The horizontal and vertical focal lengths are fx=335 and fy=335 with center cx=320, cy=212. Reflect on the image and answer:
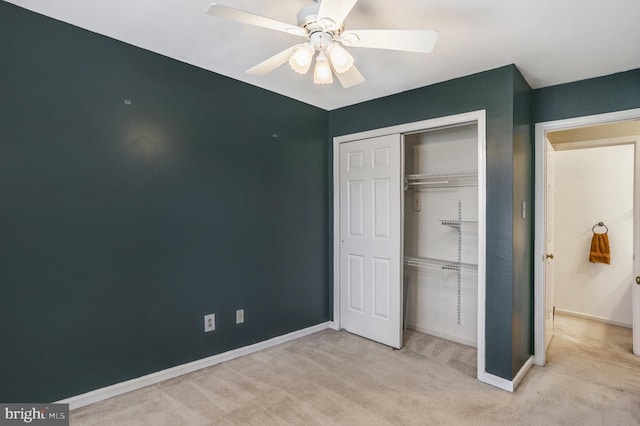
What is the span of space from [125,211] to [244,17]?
1.56m

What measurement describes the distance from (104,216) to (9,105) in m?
0.78

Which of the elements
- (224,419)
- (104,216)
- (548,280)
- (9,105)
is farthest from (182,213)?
(548,280)

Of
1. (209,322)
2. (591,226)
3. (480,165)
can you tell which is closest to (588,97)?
(480,165)

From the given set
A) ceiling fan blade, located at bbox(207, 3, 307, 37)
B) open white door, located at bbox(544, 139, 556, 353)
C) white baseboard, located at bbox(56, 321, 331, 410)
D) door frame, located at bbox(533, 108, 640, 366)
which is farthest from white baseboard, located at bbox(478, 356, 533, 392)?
ceiling fan blade, located at bbox(207, 3, 307, 37)

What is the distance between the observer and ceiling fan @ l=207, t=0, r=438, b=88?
138cm

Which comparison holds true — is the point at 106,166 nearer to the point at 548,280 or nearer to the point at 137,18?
the point at 137,18

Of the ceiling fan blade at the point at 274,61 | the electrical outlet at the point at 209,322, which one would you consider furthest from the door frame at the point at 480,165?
the electrical outlet at the point at 209,322

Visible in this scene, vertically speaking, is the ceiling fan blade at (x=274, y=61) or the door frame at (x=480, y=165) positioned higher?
the ceiling fan blade at (x=274, y=61)

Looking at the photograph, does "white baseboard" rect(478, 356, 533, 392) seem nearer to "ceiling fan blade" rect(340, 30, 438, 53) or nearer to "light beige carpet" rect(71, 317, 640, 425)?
"light beige carpet" rect(71, 317, 640, 425)

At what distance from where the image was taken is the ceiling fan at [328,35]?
138 cm

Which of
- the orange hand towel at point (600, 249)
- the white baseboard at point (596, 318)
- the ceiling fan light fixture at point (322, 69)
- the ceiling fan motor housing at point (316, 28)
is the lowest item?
the white baseboard at point (596, 318)

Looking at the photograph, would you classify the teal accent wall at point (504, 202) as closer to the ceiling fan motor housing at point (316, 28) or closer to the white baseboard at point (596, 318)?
the ceiling fan motor housing at point (316, 28)

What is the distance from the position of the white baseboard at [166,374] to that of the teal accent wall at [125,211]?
4 centimetres

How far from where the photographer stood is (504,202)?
2.48 m
